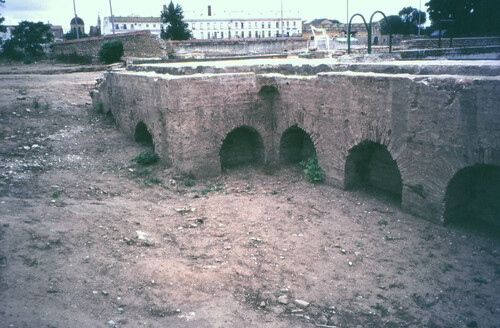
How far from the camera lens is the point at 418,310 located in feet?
15.7

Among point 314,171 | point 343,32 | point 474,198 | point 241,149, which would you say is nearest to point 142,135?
point 241,149

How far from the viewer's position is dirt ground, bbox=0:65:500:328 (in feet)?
15.0

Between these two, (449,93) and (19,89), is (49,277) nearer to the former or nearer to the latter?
(449,93)

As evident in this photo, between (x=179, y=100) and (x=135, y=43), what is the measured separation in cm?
1497

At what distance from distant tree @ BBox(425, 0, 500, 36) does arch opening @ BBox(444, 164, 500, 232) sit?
2552 centimetres

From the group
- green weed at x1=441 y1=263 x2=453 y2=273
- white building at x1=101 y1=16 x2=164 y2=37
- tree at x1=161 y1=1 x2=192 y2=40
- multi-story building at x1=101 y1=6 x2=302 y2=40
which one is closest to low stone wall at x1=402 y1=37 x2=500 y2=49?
green weed at x1=441 y1=263 x2=453 y2=273

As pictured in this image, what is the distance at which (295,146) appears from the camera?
9547mm

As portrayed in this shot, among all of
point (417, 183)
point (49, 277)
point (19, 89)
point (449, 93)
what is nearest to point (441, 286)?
point (417, 183)

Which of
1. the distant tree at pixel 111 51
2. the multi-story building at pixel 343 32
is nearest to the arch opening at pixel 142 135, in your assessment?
the distant tree at pixel 111 51

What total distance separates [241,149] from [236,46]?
799 inches

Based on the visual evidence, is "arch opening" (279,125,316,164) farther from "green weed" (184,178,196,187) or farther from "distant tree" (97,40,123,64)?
"distant tree" (97,40,123,64)

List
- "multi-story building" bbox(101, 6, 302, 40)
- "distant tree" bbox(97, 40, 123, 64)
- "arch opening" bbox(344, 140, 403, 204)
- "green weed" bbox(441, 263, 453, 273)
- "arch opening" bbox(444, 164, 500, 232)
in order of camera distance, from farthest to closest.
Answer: "multi-story building" bbox(101, 6, 302, 40), "distant tree" bbox(97, 40, 123, 64), "arch opening" bbox(344, 140, 403, 204), "arch opening" bbox(444, 164, 500, 232), "green weed" bbox(441, 263, 453, 273)

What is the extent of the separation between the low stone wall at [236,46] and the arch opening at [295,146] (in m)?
17.5

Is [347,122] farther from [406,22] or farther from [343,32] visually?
[406,22]
